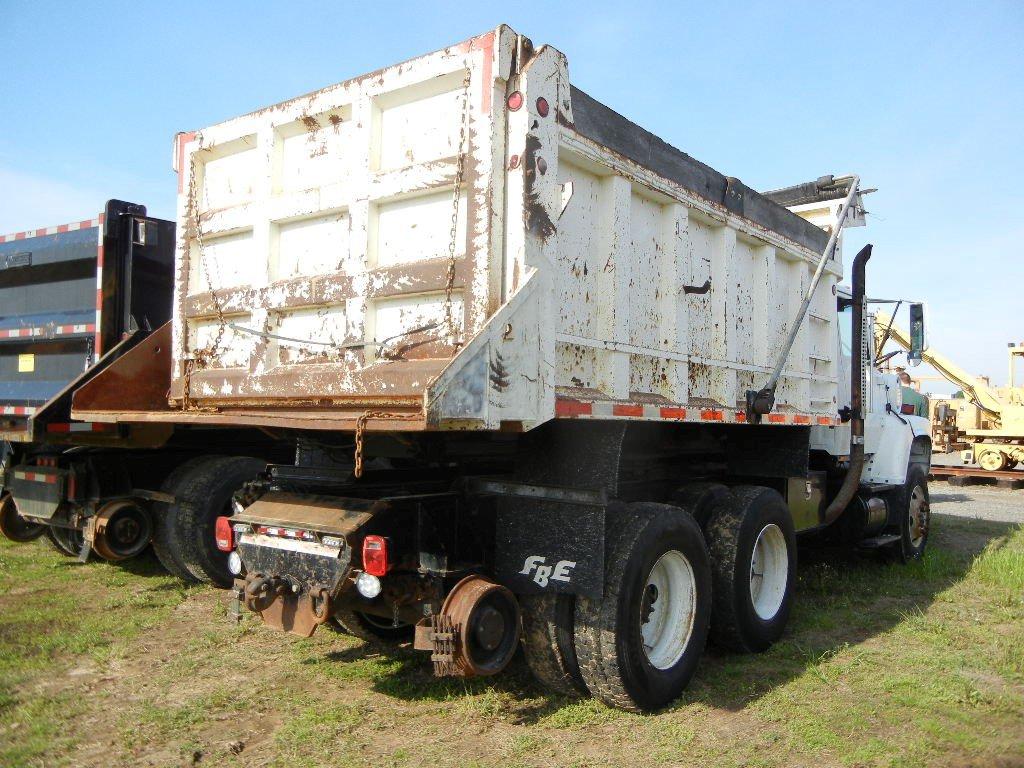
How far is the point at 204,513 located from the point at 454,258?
3195 mm

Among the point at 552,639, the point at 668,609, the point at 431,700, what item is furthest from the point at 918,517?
the point at 431,700

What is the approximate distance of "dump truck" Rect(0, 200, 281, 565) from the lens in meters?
5.78

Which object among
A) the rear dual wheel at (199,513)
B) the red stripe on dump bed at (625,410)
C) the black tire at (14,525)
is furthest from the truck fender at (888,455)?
the black tire at (14,525)

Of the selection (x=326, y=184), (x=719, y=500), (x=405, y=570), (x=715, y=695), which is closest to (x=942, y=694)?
(x=715, y=695)

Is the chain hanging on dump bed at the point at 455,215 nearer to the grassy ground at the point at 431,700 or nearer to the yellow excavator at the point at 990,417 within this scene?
the grassy ground at the point at 431,700

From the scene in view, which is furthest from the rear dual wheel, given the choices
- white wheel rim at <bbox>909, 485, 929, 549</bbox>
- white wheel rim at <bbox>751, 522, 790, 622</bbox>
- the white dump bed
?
white wheel rim at <bbox>909, 485, 929, 549</bbox>

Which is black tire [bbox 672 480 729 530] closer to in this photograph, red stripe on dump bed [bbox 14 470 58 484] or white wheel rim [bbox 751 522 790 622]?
white wheel rim [bbox 751 522 790 622]

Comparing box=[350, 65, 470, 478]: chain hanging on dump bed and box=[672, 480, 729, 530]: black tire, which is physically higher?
box=[350, 65, 470, 478]: chain hanging on dump bed

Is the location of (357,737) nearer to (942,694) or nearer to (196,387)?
(196,387)

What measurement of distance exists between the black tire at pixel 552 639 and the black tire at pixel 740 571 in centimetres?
131

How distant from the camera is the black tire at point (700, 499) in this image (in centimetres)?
502

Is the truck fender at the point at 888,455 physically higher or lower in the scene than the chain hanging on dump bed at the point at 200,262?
lower

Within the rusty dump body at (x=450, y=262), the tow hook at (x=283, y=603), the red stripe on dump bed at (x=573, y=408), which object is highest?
the rusty dump body at (x=450, y=262)

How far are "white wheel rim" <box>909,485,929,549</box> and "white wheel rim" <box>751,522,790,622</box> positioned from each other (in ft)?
10.5
